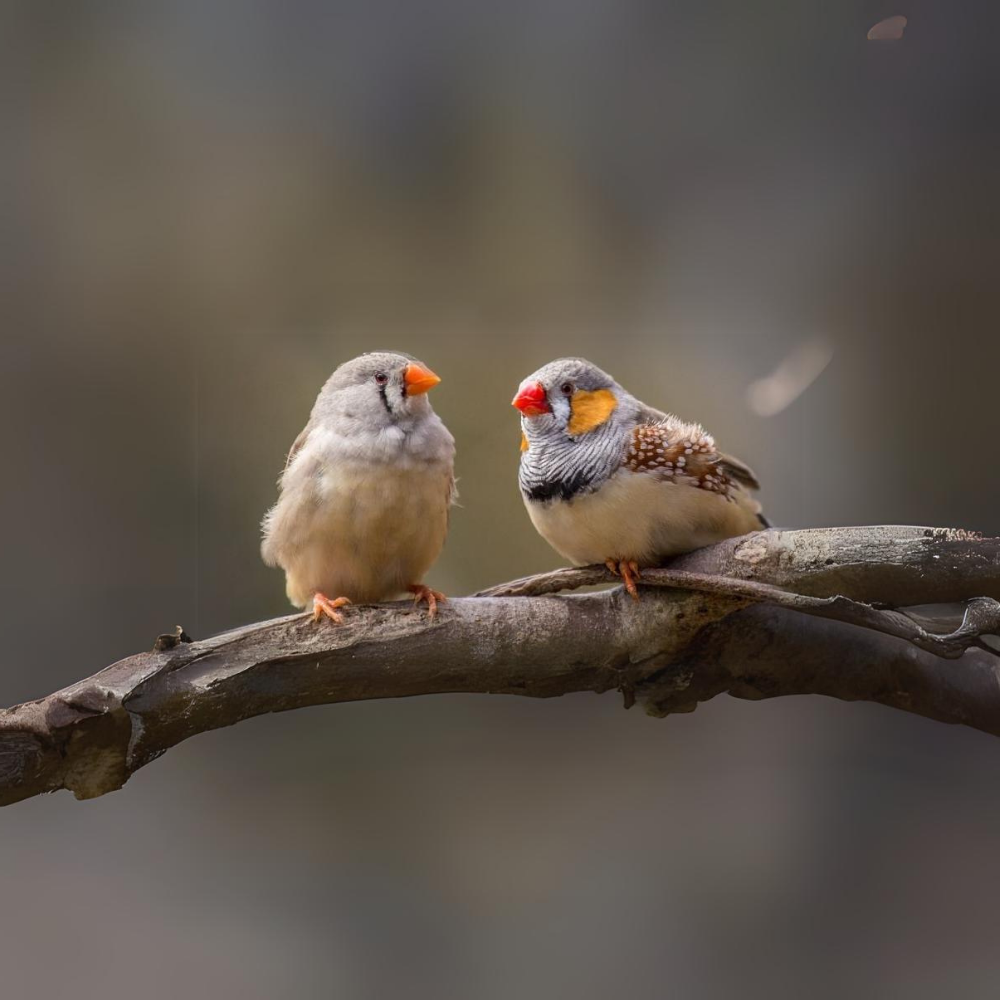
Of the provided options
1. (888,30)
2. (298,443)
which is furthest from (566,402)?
(888,30)

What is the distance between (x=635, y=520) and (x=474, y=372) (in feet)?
1.36

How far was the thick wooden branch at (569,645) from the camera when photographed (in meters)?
1.25

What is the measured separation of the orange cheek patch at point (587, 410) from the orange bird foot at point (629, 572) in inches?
6.9

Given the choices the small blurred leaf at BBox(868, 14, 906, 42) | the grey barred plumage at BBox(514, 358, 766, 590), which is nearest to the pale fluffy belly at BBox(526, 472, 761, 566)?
the grey barred plumage at BBox(514, 358, 766, 590)

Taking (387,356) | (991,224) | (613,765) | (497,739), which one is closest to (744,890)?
(613,765)

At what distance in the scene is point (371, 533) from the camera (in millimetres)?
1408

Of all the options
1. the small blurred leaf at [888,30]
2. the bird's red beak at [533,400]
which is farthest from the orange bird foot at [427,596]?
the small blurred leaf at [888,30]

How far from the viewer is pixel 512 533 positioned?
1.65 metres

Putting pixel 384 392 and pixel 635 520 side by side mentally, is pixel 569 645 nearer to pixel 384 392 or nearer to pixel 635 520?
pixel 635 520

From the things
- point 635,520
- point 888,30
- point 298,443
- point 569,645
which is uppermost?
point 888,30

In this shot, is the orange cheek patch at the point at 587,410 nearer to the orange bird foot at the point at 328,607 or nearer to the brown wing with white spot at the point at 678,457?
the brown wing with white spot at the point at 678,457

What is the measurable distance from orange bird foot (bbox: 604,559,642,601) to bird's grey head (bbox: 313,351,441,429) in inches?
13.0

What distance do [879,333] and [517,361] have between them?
1.84 feet

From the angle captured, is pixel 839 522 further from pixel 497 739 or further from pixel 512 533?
pixel 497 739
